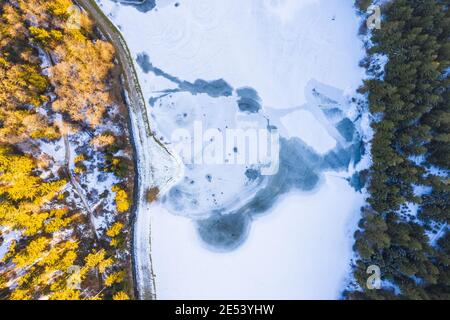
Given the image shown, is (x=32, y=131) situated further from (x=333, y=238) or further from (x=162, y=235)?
(x=333, y=238)

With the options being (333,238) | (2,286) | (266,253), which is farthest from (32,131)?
(333,238)

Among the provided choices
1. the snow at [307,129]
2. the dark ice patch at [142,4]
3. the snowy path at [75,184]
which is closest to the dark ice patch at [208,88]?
the snow at [307,129]

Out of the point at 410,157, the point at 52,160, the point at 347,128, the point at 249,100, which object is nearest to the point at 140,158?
the point at 52,160

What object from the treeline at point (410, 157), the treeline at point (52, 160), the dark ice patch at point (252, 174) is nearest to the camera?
the treeline at point (410, 157)

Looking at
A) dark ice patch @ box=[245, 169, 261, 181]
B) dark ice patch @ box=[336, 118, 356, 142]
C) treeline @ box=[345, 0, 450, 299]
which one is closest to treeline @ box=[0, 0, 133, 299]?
dark ice patch @ box=[245, 169, 261, 181]

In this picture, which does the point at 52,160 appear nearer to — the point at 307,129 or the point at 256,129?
the point at 256,129

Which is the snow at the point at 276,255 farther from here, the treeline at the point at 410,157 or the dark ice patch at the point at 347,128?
the dark ice patch at the point at 347,128

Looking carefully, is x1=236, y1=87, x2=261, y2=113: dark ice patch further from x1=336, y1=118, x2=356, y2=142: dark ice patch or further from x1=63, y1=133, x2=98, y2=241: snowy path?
x1=63, y1=133, x2=98, y2=241: snowy path
